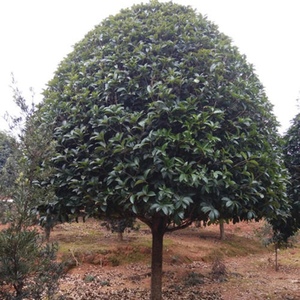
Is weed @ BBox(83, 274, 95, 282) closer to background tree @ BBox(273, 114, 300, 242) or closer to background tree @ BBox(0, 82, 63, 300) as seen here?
background tree @ BBox(273, 114, 300, 242)

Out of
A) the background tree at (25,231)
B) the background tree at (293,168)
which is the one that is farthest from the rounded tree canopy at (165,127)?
the background tree at (293,168)

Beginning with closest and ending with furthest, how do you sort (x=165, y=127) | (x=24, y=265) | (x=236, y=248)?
(x=24, y=265) < (x=165, y=127) < (x=236, y=248)

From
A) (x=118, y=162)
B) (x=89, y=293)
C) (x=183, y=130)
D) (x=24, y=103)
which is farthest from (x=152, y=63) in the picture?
(x=89, y=293)

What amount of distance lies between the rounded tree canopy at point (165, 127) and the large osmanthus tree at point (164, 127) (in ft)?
0.05

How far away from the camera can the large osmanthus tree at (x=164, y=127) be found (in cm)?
412

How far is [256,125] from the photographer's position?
4980 mm

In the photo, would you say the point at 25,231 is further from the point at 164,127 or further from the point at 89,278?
the point at 89,278

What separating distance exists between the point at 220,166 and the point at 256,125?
1165mm

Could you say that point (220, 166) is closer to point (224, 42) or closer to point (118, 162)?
point (118, 162)

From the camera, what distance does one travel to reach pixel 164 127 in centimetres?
443

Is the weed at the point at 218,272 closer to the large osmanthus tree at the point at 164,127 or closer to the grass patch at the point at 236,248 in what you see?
the grass patch at the point at 236,248

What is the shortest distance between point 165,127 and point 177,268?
8.02m

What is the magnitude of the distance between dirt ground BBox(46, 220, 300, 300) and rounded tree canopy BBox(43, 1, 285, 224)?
77.2 inches

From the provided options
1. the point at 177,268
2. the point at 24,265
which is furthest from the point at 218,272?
the point at 24,265
